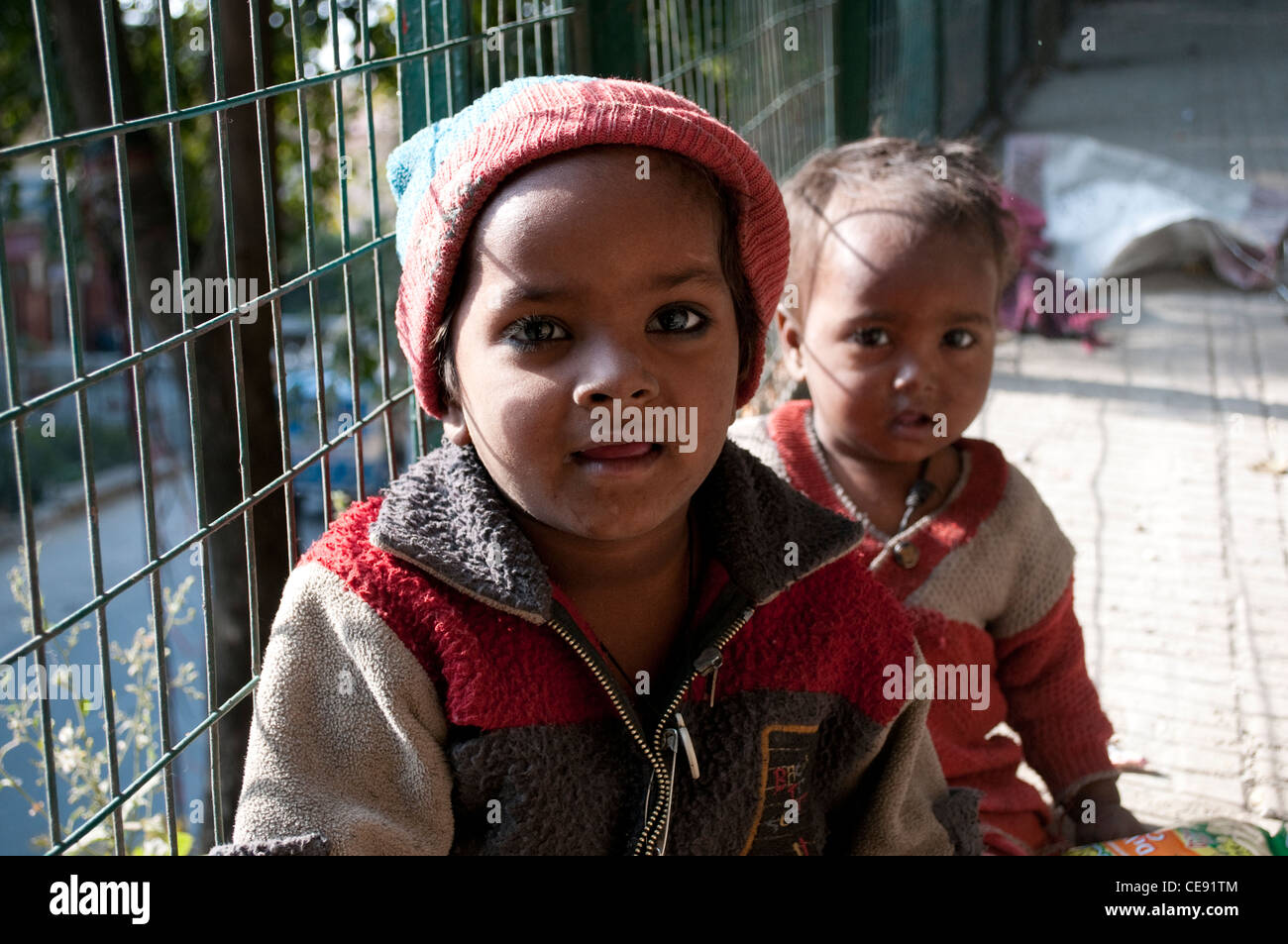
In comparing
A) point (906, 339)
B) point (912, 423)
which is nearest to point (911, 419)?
point (912, 423)

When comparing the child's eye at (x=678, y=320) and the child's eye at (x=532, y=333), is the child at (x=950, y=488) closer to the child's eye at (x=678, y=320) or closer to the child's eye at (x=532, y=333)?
the child's eye at (x=678, y=320)

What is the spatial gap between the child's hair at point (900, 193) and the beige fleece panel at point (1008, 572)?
1.54ft

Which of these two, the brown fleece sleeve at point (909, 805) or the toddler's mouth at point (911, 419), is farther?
the toddler's mouth at point (911, 419)

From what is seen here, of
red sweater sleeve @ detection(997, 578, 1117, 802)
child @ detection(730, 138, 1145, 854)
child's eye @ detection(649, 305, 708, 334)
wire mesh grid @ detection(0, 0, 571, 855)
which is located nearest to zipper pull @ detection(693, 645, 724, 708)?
child's eye @ detection(649, 305, 708, 334)

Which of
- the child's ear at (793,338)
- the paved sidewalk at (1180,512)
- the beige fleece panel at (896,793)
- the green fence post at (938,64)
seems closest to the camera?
the beige fleece panel at (896,793)

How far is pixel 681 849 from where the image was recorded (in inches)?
68.9

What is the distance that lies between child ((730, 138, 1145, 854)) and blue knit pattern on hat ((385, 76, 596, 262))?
2.93ft

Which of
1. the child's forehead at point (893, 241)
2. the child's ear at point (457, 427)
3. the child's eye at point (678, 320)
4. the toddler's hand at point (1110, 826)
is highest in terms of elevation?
the child's eye at point (678, 320)

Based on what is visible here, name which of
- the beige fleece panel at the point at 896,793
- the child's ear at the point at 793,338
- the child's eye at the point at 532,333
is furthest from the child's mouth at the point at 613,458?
the child's ear at the point at 793,338

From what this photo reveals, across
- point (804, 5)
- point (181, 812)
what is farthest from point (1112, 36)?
point (181, 812)

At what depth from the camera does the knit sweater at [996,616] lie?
245 centimetres

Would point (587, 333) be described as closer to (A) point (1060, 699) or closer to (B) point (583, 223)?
(B) point (583, 223)

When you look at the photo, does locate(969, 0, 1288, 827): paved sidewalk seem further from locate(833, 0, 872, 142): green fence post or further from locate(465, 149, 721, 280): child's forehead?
locate(465, 149, 721, 280): child's forehead
